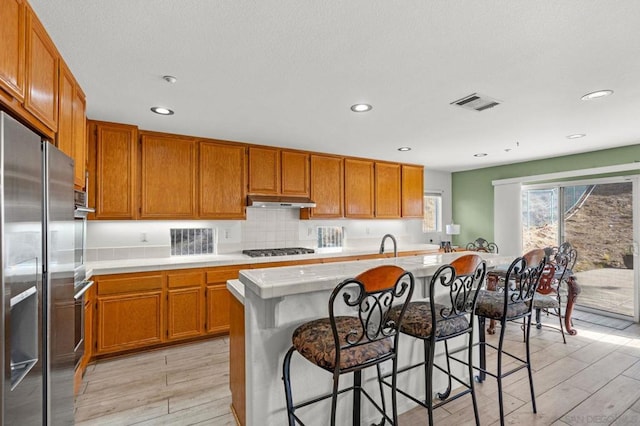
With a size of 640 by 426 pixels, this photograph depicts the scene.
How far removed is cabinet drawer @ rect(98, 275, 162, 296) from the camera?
312cm

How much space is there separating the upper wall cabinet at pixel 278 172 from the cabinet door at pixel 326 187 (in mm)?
152

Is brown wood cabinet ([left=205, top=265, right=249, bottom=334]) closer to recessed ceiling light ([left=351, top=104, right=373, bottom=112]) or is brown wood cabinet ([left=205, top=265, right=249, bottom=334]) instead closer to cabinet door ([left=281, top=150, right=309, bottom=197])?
cabinet door ([left=281, top=150, right=309, bottom=197])

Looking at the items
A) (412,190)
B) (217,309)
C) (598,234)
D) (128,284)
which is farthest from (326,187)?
(598,234)

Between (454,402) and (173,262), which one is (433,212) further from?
(173,262)

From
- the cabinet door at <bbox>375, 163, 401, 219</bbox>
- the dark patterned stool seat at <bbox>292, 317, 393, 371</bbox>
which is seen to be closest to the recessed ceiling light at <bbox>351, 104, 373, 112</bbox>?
the dark patterned stool seat at <bbox>292, 317, 393, 371</bbox>

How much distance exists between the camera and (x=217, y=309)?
366 centimetres

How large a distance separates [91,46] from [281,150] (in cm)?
273

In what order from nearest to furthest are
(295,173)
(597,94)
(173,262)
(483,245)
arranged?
(597,94) → (173,262) → (295,173) → (483,245)

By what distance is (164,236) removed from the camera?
157 inches

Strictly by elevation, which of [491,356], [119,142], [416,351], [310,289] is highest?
[119,142]

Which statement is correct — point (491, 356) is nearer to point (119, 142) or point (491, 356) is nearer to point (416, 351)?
point (416, 351)

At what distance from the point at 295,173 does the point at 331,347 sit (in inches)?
133

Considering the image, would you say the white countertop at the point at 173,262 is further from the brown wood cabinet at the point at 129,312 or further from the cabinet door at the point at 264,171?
the cabinet door at the point at 264,171

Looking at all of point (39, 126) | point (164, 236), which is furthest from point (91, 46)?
point (164, 236)
